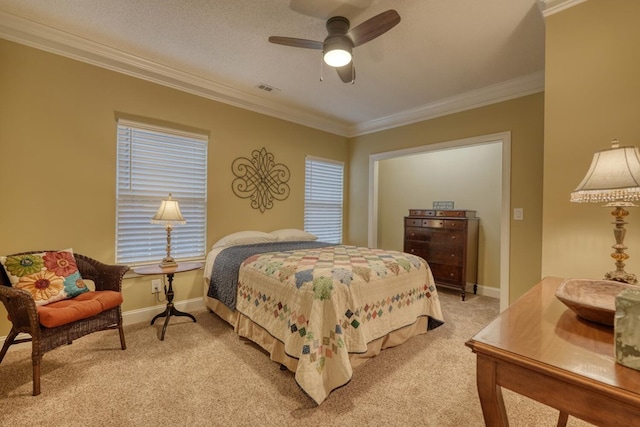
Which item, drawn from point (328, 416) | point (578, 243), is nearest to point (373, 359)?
point (328, 416)

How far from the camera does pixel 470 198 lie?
4.48 meters

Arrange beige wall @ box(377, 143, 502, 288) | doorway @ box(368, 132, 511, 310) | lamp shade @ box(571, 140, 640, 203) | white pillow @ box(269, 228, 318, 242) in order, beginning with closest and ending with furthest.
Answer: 1. lamp shade @ box(571, 140, 640, 203)
2. doorway @ box(368, 132, 511, 310)
3. white pillow @ box(269, 228, 318, 242)
4. beige wall @ box(377, 143, 502, 288)

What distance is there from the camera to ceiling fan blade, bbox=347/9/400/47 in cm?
178

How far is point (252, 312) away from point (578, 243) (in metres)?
2.38

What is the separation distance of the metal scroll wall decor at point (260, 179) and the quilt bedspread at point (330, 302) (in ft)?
4.35

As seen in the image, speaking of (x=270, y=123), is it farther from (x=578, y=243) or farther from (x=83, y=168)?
(x=578, y=243)

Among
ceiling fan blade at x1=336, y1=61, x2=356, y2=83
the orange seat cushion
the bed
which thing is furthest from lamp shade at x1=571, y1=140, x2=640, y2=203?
the orange seat cushion

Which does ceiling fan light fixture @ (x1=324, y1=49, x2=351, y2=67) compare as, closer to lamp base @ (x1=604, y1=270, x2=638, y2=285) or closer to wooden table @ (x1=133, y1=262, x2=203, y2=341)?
lamp base @ (x1=604, y1=270, x2=638, y2=285)

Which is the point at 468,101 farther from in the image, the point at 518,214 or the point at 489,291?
the point at 489,291

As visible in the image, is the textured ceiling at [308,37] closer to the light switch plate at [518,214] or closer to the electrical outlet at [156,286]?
the light switch plate at [518,214]

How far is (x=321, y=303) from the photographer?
182cm

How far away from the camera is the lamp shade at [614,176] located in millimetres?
1187

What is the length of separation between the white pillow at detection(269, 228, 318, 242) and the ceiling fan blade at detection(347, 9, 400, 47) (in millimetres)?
2446

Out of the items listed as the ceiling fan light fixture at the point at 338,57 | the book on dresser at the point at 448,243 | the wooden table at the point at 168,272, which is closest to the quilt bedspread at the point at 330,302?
the wooden table at the point at 168,272
